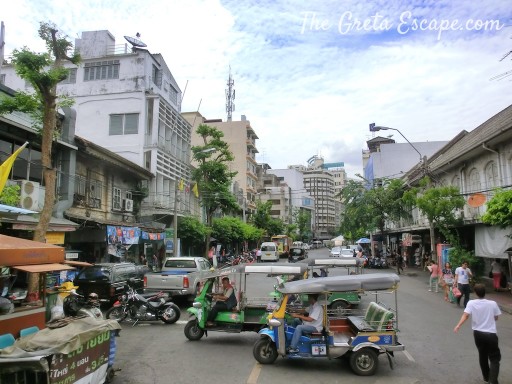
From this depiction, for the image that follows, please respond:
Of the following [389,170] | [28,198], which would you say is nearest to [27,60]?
[28,198]

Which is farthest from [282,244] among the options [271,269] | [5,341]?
[5,341]

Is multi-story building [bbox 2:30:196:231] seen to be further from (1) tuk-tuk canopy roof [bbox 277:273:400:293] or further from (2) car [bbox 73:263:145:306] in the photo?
(1) tuk-tuk canopy roof [bbox 277:273:400:293]

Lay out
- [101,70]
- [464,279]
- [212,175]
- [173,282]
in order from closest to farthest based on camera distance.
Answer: [173,282]
[464,279]
[101,70]
[212,175]

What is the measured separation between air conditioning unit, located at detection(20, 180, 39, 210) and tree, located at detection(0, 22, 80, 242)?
392cm

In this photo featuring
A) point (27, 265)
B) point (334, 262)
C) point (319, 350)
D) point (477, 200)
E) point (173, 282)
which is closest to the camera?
point (27, 265)

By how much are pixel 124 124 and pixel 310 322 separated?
2300 cm

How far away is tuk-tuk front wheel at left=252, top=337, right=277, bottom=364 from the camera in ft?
25.2

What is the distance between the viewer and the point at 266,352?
7715 mm

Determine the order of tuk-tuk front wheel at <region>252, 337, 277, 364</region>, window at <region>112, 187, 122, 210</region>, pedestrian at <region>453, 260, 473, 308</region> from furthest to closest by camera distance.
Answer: window at <region>112, 187, 122, 210</region>
pedestrian at <region>453, 260, 473, 308</region>
tuk-tuk front wheel at <region>252, 337, 277, 364</region>

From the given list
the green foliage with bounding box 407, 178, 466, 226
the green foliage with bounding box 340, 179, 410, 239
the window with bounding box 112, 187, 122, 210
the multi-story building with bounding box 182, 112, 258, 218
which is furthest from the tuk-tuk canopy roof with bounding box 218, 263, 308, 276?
the multi-story building with bounding box 182, 112, 258, 218

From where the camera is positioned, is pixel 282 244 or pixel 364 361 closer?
pixel 364 361

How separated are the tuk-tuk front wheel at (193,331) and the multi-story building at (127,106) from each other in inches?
695

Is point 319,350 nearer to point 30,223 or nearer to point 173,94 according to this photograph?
point 30,223

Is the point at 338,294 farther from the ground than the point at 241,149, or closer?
closer
